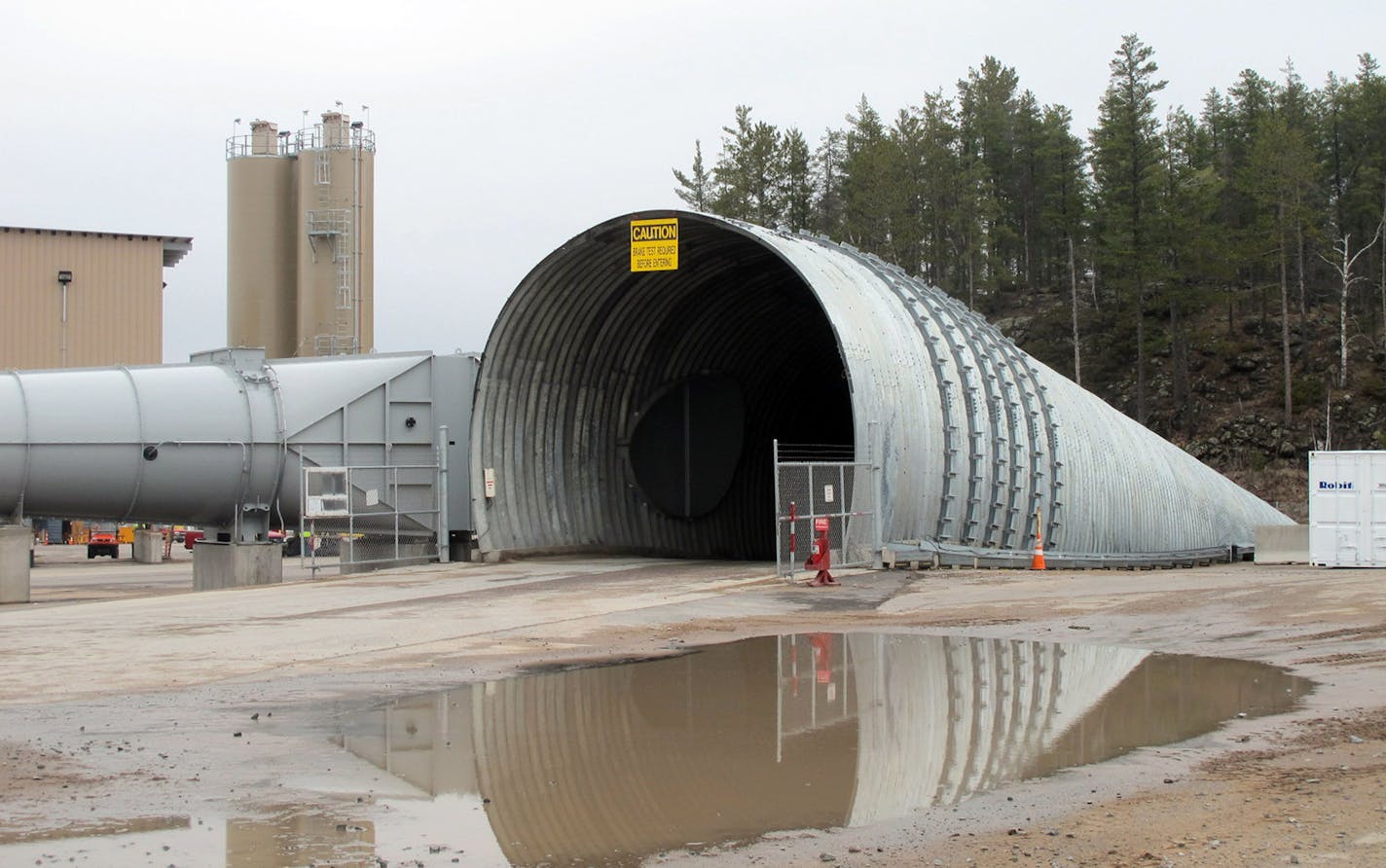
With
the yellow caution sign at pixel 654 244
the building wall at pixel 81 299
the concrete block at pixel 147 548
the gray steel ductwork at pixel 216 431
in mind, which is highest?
the building wall at pixel 81 299

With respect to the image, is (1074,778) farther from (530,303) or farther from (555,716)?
(530,303)

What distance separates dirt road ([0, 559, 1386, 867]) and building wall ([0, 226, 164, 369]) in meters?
28.2

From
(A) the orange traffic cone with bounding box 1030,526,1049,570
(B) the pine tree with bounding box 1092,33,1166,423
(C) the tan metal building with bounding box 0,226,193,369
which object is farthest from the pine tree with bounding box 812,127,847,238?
(A) the orange traffic cone with bounding box 1030,526,1049,570

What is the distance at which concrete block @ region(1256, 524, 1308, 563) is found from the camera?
28328mm

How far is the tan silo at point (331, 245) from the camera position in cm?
5012

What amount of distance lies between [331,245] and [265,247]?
2.87m

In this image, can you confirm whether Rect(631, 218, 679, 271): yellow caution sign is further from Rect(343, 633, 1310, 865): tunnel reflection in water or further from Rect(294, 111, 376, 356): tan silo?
Rect(294, 111, 376, 356): tan silo

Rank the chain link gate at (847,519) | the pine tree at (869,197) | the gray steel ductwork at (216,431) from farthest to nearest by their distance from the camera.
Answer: the pine tree at (869,197) < the gray steel ductwork at (216,431) < the chain link gate at (847,519)

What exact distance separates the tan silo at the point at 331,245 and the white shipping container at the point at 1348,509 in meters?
34.0

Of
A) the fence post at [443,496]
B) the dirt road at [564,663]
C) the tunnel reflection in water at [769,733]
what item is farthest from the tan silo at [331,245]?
the tunnel reflection in water at [769,733]

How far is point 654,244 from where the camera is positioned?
25609 millimetres

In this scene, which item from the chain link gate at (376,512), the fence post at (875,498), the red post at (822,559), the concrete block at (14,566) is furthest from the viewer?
the chain link gate at (376,512)

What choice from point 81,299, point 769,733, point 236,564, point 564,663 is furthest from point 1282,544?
point 81,299

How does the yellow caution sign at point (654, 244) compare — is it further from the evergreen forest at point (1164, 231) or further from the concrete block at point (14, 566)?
the evergreen forest at point (1164, 231)
